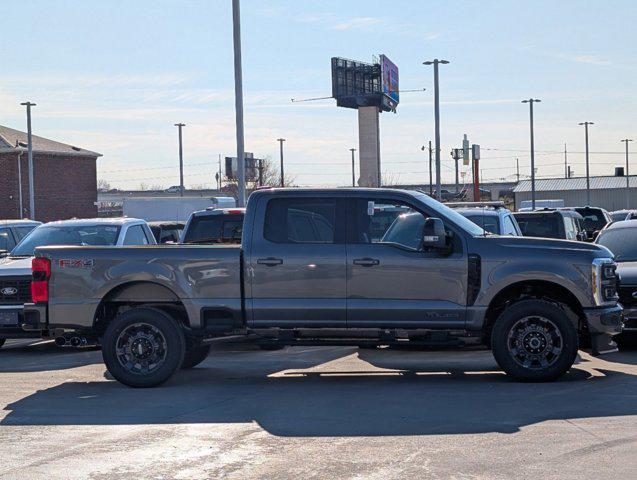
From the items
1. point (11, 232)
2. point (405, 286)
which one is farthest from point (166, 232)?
point (405, 286)

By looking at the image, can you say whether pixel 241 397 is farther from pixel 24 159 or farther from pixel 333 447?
pixel 24 159

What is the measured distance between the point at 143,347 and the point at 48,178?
54.6 meters

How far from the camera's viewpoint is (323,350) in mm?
Result: 14219

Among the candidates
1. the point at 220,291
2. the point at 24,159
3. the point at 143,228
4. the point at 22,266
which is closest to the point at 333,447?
the point at 220,291

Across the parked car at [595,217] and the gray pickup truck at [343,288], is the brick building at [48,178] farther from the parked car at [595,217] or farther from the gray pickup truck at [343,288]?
the gray pickup truck at [343,288]

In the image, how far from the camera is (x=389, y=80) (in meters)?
71.9

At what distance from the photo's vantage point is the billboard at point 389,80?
69963mm

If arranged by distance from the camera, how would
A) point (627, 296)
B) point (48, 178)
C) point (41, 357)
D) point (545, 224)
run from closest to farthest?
point (627, 296) → point (41, 357) → point (545, 224) → point (48, 178)

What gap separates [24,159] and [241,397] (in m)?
52.7

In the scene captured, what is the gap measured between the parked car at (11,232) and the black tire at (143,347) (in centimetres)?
768

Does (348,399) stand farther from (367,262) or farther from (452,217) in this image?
(452,217)

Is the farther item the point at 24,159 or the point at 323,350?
the point at 24,159

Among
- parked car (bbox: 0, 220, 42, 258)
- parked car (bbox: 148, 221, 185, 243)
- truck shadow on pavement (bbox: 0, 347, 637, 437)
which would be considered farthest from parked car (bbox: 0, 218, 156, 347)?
parked car (bbox: 148, 221, 185, 243)

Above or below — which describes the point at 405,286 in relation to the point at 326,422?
above
